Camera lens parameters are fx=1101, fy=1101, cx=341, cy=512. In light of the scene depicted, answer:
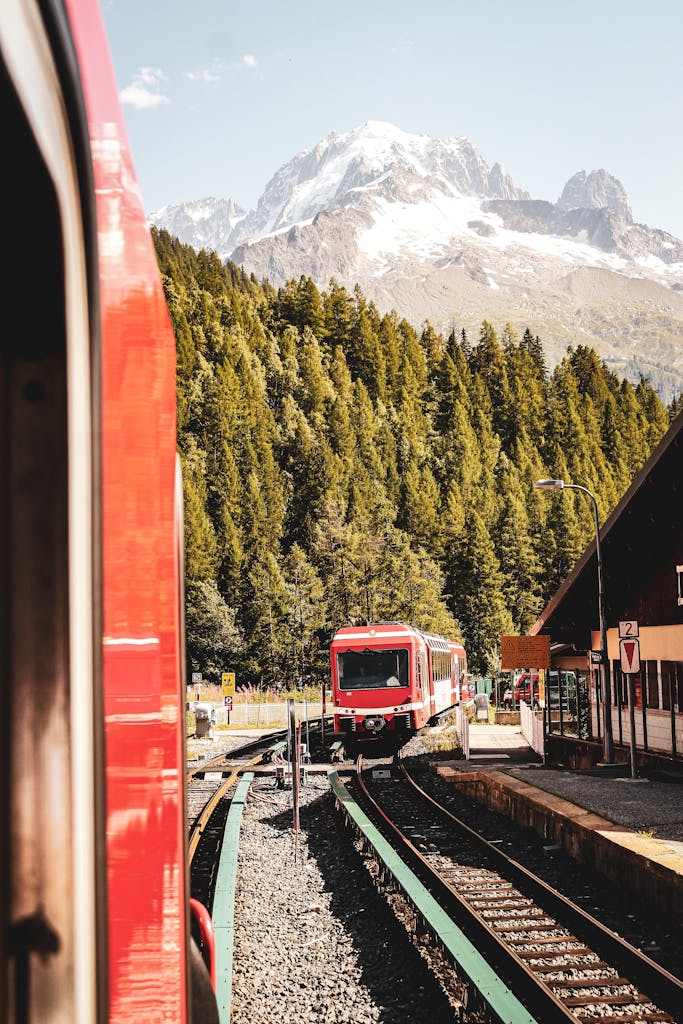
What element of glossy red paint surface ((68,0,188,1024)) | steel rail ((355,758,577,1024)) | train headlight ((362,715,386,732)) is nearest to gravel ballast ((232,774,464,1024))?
steel rail ((355,758,577,1024))

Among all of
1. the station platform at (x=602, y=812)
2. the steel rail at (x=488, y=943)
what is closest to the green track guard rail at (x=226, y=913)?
the steel rail at (x=488, y=943)

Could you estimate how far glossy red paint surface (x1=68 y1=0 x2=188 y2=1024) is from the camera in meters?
1.69

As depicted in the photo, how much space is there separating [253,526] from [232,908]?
87.0m

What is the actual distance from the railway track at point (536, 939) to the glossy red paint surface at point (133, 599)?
5.59 m

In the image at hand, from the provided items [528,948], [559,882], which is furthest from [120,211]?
[559,882]

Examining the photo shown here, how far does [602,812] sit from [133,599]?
1291 centimetres

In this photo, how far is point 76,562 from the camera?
5.18ft

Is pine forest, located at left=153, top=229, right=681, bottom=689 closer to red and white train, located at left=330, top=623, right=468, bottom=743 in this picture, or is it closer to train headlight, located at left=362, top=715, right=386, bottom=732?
red and white train, located at left=330, top=623, right=468, bottom=743

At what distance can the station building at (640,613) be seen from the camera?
1855 cm

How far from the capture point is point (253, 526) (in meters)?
96.1

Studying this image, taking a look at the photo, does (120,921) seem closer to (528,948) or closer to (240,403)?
(528,948)

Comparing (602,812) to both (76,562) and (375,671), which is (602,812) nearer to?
(375,671)

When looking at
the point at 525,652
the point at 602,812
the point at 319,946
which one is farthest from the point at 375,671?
the point at 319,946

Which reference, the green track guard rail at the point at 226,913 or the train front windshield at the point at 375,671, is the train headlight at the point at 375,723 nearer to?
the train front windshield at the point at 375,671
